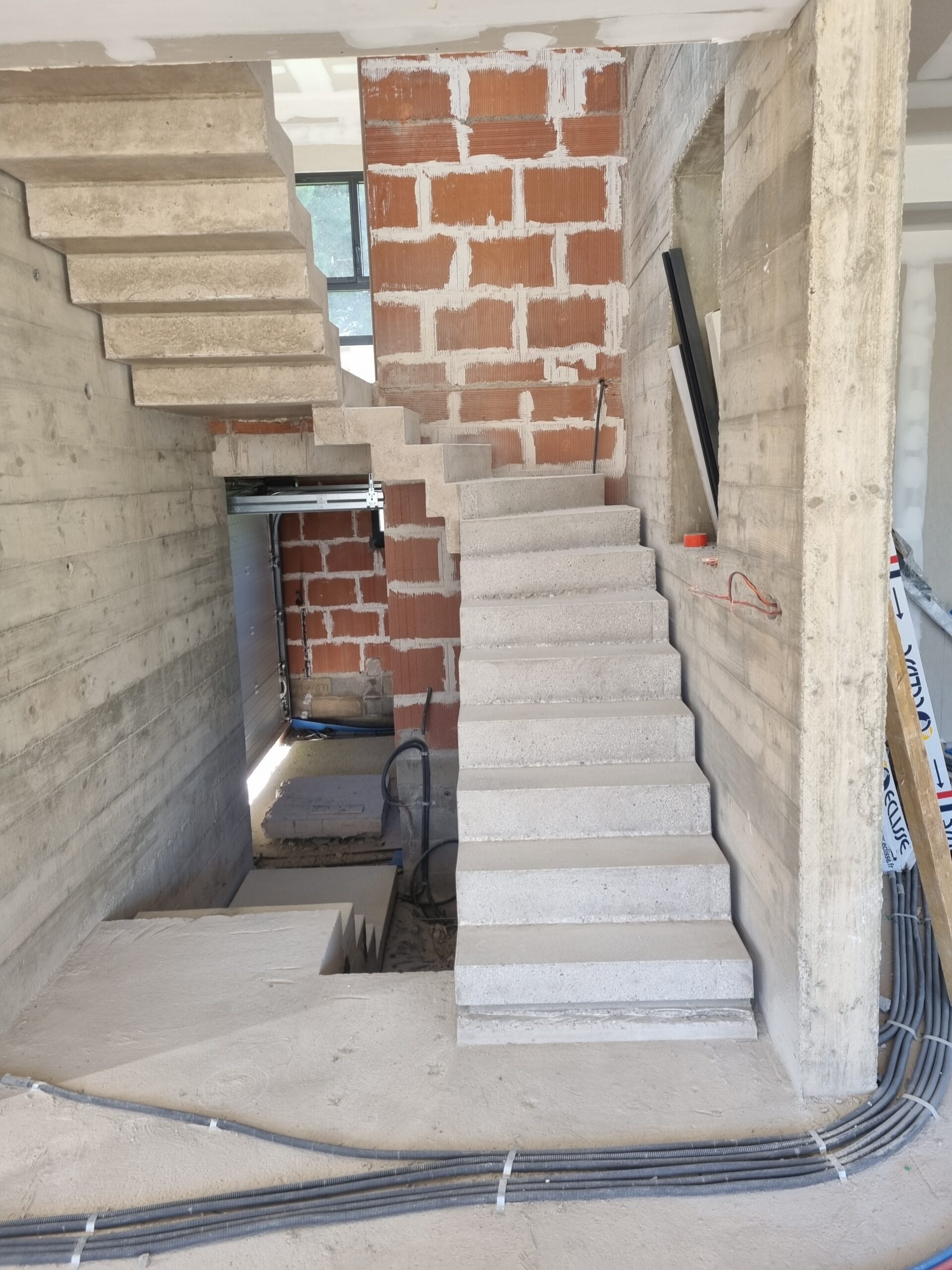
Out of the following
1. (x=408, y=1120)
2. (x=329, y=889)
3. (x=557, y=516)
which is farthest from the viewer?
(x=329, y=889)

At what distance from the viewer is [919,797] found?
2.14 metres

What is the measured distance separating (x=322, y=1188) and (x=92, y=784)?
164 cm

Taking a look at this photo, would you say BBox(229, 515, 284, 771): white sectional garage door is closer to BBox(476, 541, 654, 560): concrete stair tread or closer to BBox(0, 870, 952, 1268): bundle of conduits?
BBox(476, 541, 654, 560): concrete stair tread

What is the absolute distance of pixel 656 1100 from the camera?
197 cm

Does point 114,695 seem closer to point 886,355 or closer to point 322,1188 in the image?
point 322,1188

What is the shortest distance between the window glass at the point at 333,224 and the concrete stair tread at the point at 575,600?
14.1 ft

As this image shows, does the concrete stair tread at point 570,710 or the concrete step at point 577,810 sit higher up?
the concrete stair tread at point 570,710

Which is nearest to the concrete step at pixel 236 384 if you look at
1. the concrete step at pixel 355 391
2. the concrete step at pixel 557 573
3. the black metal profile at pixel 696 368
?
the concrete step at pixel 355 391

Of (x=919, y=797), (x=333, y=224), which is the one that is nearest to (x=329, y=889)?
(x=919, y=797)

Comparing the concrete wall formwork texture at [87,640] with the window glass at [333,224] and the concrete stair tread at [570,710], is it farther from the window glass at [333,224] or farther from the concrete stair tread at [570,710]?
the window glass at [333,224]

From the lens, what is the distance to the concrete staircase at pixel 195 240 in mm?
2346

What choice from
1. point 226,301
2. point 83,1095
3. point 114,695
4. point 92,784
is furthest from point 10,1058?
point 226,301

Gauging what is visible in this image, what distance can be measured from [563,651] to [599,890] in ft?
2.88

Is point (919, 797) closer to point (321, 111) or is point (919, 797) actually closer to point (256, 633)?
point (256, 633)
